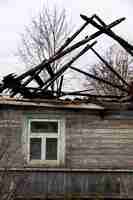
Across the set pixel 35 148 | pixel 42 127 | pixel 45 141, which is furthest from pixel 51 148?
pixel 42 127

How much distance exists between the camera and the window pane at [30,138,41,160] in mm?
10266

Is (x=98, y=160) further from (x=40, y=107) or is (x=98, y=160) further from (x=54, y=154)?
(x=40, y=107)

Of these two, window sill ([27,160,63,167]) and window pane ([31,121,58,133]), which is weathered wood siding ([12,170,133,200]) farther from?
window pane ([31,121,58,133])

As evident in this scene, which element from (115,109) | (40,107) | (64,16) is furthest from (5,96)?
(64,16)

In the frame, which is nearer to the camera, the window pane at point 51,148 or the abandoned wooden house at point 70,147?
the abandoned wooden house at point 70,147

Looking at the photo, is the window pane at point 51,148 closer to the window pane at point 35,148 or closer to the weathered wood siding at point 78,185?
the window pane at point 35,148

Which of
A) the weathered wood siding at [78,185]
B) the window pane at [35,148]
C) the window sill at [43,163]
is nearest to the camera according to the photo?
the weathered wood siding at [78,185]

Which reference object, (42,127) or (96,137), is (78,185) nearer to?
(96,137)

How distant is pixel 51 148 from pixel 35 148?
1.30ft

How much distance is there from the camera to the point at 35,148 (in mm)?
10297

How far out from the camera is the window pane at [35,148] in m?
10.3

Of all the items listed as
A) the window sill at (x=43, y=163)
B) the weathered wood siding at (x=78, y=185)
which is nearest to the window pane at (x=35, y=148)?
the window sill at (x=43, y=163)

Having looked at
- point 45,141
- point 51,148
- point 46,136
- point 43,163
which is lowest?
point 43,163

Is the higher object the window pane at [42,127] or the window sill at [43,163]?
the window pane at [42,127]
